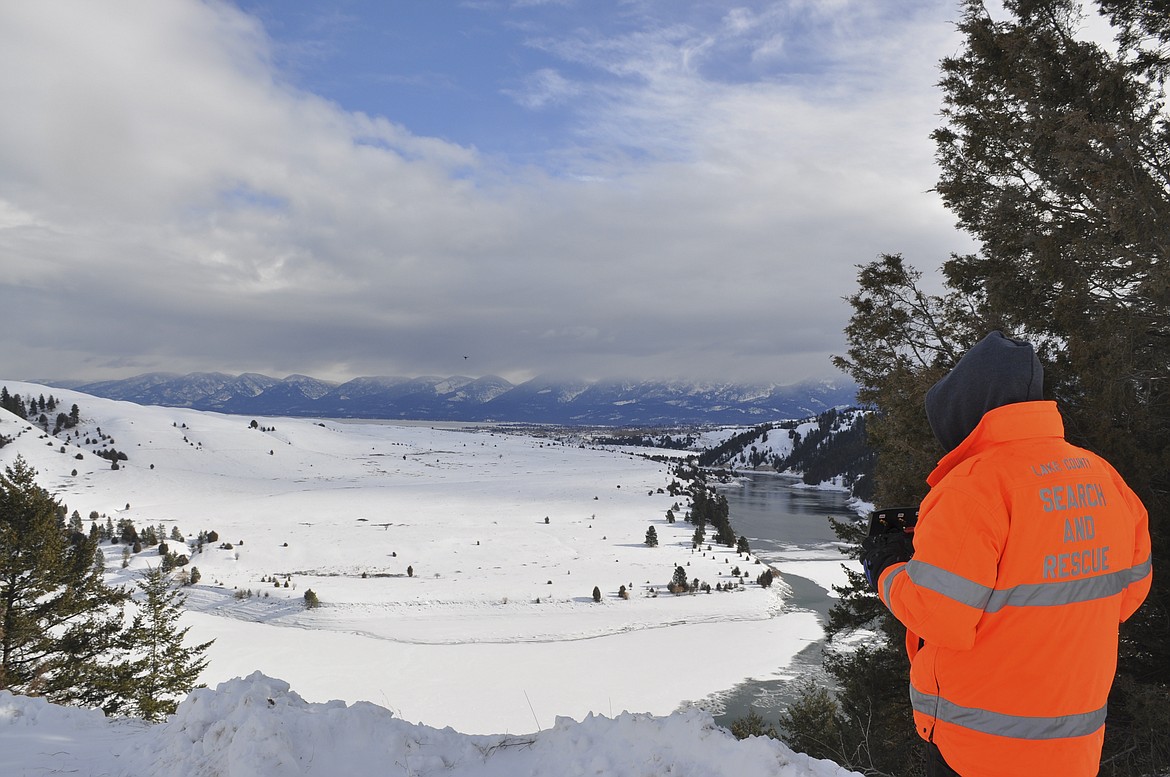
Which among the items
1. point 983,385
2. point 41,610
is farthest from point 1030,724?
point 41,610

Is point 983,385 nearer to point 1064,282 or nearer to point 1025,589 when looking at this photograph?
point 1025,589

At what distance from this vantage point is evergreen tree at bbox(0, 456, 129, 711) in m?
11.0

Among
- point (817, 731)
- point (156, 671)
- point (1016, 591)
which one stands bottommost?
point (156, 671)

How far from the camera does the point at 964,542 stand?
193cm

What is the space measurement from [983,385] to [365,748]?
15.7 feet

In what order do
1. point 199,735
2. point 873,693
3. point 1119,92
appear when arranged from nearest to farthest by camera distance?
point 199,735, point 1119,92, point 873,693

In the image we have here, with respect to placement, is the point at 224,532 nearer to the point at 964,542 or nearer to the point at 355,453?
the point at 964,542

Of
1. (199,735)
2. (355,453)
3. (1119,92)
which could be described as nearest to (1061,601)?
(199,735)

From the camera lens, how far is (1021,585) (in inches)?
75.7

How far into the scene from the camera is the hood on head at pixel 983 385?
82.8 inches

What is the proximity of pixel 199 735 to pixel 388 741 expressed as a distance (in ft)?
4.57

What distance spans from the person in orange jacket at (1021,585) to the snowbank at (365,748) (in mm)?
1973

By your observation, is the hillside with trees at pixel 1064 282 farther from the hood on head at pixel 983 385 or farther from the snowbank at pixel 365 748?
the hood on head at pixel 983 385

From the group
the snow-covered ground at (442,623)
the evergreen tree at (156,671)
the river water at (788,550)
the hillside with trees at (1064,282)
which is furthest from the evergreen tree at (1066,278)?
the evergreen tree at (156,671)
